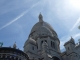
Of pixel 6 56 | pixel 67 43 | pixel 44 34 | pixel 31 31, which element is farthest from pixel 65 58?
pixel 6 56

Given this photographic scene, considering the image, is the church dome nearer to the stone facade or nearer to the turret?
the stone facade

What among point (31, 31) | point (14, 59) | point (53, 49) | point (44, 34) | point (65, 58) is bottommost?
point (14, 59)

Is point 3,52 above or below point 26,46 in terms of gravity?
below

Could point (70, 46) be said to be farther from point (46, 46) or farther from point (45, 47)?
point (45, 47)

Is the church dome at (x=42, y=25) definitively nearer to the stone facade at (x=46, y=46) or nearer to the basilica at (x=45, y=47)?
the basilica at (x=45, y=47)

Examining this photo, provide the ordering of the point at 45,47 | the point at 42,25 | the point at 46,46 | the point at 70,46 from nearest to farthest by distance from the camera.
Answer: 1. the point at 45,47
2. the point at 46,46
3. the point at 70,46
4. the point at 42,25

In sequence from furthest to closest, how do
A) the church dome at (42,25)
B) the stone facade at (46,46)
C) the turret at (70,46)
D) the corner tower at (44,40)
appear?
the church dome at (42,25), the corner tower at (44,40), the turret at (70,46), the stone facade at (46,46)

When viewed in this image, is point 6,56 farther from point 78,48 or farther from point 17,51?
point 78,48

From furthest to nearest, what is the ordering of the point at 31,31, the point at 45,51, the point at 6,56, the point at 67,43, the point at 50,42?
the point at 31,31
the point at 50,42
the point at 67,43
the point at 45,51
the point at 6,56

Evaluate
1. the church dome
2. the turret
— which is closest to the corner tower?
the church dome

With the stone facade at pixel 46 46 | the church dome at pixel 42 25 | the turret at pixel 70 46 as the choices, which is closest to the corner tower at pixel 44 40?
the stone facade at pixel 46 46

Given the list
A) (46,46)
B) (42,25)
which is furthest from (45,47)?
(42,25)

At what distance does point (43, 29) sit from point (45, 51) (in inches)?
600

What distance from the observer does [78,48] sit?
52.5 metres
